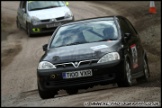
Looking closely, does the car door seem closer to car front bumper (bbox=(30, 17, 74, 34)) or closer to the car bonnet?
the car bonnet

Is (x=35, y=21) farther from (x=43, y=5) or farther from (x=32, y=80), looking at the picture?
(x=32, y=80)

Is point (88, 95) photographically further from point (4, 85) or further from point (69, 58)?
point (4, 85)

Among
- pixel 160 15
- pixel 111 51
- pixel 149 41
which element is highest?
pixel 111 51

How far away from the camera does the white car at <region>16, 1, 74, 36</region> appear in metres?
23.2

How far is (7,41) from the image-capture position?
23.8 metres

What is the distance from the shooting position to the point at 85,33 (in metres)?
11.8

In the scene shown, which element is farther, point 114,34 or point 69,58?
point 114,34

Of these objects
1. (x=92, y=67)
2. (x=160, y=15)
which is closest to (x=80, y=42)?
(x=92, y=67)

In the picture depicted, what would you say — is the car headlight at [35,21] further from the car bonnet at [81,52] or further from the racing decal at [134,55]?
the car bonnet at [81,52]

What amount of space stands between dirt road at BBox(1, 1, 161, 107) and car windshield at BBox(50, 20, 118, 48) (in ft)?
3.43

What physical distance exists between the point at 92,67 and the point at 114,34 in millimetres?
1501

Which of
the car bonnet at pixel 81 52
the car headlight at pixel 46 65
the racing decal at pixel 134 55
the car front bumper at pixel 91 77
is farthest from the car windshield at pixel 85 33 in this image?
the car front bumper at pixel 91 77

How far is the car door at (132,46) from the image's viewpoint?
1150 centimetres

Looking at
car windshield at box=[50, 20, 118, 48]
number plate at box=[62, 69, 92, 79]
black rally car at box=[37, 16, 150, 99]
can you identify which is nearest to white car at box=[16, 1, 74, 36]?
car windshield at box=[50, 20, 118, 48]
